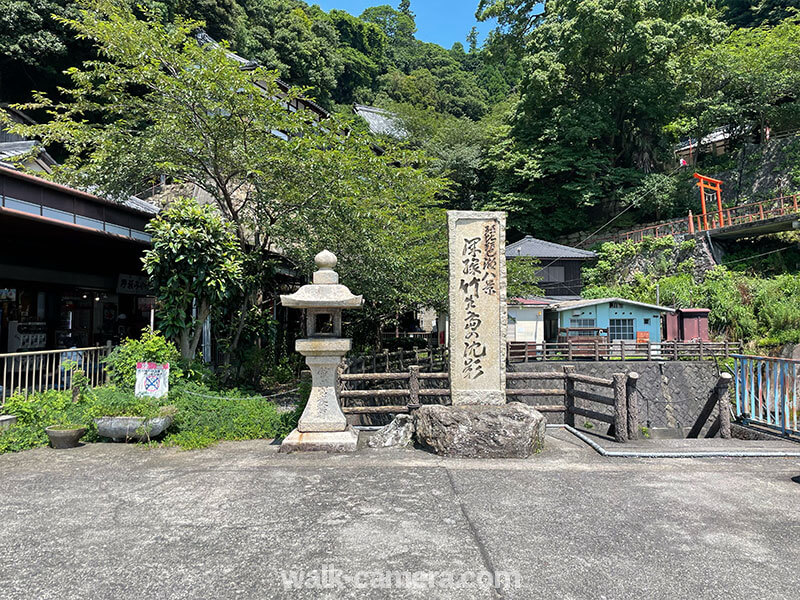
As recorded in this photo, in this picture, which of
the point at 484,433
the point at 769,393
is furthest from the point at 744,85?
the point at 484,433

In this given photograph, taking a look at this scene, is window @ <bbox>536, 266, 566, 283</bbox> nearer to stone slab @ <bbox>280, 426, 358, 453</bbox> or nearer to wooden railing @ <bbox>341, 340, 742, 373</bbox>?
wooden railing @ <bbox>341, 340, 742, 373</bbox>

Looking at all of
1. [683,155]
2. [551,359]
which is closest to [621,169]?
[683,155]

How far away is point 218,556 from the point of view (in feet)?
11.6

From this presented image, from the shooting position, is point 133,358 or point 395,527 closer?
point 395,527

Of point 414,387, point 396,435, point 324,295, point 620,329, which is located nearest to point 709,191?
point 620,329

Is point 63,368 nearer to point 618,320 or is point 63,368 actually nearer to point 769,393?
point 769,393

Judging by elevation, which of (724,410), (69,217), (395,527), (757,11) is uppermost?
(757,11)

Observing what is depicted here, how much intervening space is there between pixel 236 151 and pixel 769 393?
1132 cm

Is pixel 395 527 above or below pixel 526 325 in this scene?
below

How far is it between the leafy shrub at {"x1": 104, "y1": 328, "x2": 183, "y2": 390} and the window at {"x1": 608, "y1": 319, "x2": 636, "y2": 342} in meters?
20.9

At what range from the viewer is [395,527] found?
4035mm

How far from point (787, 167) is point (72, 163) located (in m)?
35.0

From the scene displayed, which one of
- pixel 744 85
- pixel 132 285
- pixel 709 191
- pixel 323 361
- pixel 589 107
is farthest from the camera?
pixel 589 107

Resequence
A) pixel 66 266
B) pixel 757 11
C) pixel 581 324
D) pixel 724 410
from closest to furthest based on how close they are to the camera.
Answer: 1. pixel 724 410
2. pixel 66 266
3. pixel 581 324
4. pixel 757 11
